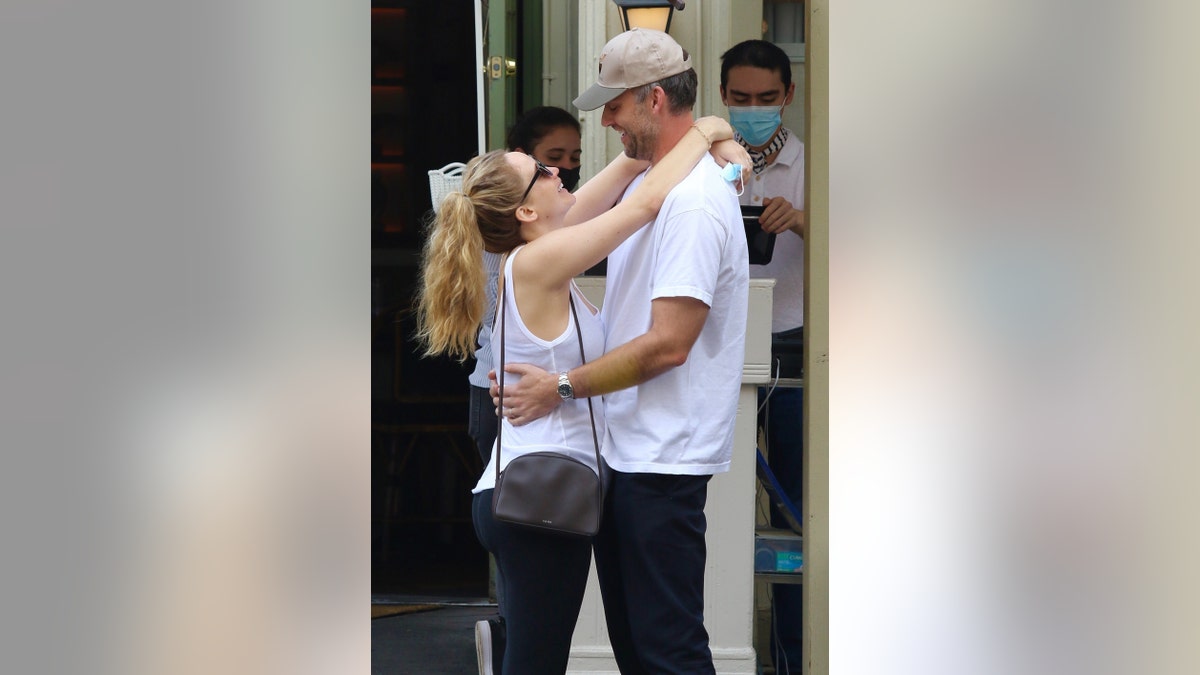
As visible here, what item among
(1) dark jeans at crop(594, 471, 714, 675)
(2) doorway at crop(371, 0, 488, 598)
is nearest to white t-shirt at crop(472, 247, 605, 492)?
(1) dark jeans at crop(594, 471, 714, 675)

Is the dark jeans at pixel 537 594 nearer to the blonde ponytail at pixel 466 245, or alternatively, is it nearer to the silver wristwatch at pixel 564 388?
the silver wristwatch at pixel 564 388

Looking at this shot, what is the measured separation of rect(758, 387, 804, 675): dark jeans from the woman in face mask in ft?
3.09

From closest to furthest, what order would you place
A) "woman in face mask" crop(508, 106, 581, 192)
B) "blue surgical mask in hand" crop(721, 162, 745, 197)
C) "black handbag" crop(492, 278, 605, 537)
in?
1. "black handbag" crop(492, 278, 605, 537)
2. "blue surgical mask in hand" crop(721, 162, 745, 197)
3. "woman in face mask" crop(508, 106, 581, 192)

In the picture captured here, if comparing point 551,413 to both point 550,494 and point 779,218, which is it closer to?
point 550,494

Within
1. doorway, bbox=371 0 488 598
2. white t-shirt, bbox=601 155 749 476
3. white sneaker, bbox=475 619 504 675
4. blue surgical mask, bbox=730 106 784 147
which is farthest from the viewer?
doorway, bbox=371 0 488 598

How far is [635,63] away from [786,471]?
183 centimetres

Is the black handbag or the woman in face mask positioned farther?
the woman in face mask

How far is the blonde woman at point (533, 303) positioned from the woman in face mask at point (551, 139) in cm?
113

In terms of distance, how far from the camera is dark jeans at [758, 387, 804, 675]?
3814mm

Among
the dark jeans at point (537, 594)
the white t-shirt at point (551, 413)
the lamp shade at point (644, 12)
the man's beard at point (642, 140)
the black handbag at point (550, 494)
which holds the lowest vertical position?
the dark jeans at point (537, 594)

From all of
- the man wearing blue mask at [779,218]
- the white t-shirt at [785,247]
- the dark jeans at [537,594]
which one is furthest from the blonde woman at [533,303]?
the white t-shirt at [785,247]

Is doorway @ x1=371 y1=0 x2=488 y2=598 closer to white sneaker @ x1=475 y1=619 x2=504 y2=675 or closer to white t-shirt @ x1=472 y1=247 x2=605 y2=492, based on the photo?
white sneaker @ x1=475 y1=619 x2=504 y2=675

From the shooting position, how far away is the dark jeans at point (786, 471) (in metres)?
3.81
